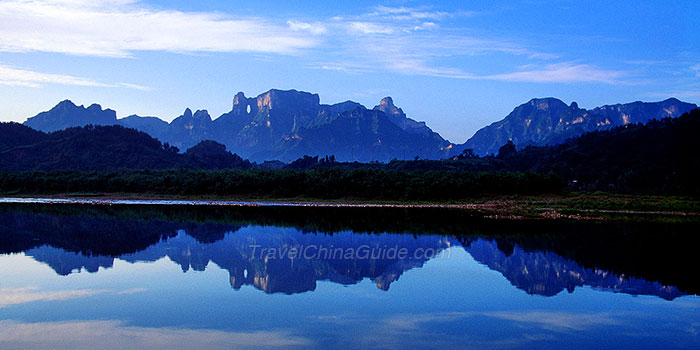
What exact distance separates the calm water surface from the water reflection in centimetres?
11

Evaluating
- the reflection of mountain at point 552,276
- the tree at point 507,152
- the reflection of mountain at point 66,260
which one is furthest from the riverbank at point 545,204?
the tree at point 507,152

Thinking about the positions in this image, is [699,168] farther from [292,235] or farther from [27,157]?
[27,157]

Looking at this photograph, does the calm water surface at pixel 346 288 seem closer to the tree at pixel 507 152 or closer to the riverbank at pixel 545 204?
the riverbank at pixel 545 204

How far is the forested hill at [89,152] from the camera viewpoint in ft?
359

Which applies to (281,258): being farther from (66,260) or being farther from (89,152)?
(89,152)

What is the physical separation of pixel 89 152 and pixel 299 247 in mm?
101125

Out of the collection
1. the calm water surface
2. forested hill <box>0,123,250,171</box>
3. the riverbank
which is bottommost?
the calm water surface

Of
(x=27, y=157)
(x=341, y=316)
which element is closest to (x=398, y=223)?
(x=341, y=316)

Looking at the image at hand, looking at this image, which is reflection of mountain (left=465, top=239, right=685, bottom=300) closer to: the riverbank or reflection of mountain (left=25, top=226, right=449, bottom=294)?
reflection of mountain (left=25, top=226, right=449, bottom=294)

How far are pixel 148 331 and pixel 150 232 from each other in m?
19.9

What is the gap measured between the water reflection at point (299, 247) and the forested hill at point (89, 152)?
76.0 metres

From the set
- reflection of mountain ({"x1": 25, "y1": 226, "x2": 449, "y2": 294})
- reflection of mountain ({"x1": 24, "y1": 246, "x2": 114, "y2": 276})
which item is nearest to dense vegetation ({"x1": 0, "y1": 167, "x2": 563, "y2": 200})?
reflection of mountain ({"x1": 25, "y1": 226, "x2": 449, "y2": 294})

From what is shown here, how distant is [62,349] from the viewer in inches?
449

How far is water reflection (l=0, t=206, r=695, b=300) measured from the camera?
1941 centimetres
